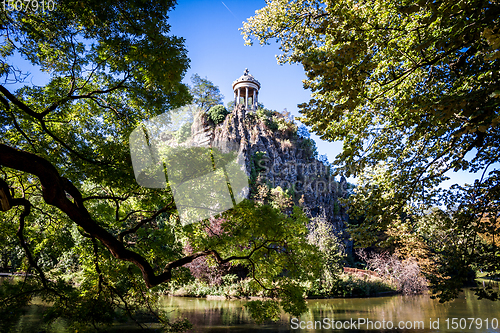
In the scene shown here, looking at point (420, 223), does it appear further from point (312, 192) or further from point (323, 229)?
point (312, 192)

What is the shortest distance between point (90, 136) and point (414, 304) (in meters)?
15.0

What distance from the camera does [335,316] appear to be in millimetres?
10703

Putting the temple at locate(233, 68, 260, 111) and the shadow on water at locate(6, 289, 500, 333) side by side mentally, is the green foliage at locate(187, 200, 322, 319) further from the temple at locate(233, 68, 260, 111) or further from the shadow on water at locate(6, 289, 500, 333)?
the temple at locate(233, 68, 260, 111)

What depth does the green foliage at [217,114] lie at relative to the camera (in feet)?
101

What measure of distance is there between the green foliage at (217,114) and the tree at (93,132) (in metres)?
24.8

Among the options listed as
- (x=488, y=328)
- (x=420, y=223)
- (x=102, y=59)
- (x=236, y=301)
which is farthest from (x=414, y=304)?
(x=102, y=59)

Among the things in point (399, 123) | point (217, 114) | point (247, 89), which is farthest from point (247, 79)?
point (399, 123)

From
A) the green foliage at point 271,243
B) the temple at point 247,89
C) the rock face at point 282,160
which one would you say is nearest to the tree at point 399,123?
the green foliage at point 271,243

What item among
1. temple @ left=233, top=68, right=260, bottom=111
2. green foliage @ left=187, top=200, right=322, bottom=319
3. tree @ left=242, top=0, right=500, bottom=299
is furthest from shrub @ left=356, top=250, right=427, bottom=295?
temple @ left=233, top=68, right=260, bottom=111

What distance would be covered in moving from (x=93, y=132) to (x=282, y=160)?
24.5 meters

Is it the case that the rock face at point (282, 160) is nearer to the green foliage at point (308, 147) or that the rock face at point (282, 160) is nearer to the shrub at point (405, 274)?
the green foliage at point (308, 147)

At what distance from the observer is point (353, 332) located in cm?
870

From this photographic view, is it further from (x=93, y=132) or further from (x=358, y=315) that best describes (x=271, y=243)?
(x=358, y=315)

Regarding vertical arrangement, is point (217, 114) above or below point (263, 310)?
above
